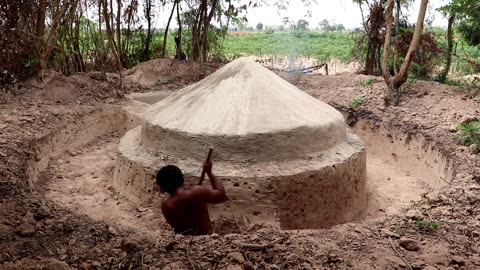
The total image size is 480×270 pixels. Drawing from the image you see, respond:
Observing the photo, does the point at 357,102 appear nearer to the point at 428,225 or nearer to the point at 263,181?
the point at 263,181

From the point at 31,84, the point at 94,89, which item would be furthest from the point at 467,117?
the point at 31,84

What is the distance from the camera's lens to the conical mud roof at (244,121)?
4820 mm

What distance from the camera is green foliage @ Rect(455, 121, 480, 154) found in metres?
5.84

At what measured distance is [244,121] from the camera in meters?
4.95

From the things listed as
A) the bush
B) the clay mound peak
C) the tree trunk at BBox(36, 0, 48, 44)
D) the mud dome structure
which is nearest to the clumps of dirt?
the tree trunk at BBox(36, 0, 48, 44)

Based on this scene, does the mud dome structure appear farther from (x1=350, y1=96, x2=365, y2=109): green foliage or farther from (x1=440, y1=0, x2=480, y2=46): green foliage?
(x1=440, y1=0, x2=480, y2=46): green foliage

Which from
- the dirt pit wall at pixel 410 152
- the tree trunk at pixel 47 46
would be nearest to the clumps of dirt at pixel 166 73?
the tree trunk at pixel 47 46

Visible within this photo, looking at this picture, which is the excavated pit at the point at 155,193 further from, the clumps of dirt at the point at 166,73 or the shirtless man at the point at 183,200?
the clumps of dirt at the point at 166,73

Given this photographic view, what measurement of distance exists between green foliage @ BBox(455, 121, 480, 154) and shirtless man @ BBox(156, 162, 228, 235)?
3.49m

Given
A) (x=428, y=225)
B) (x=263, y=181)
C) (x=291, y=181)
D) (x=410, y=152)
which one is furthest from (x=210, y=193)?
(x=410, y=152)

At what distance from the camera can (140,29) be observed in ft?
38.4

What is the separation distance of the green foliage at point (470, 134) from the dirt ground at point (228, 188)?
0.12m

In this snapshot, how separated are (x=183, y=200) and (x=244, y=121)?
4.49ft

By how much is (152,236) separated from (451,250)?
2019 millimetres
